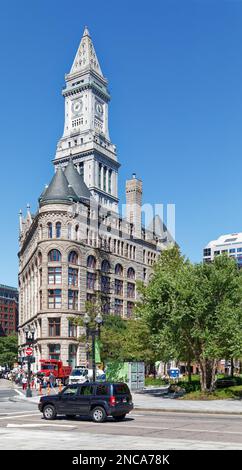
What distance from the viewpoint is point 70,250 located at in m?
81.8

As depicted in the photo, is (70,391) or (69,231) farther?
(69,231)

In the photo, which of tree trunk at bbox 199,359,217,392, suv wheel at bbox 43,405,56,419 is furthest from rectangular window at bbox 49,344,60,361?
suv wheel at bbox 43,405,56,419

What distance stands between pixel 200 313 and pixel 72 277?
47925mm

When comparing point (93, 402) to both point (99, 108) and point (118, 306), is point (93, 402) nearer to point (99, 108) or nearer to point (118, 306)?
point (118, 306)

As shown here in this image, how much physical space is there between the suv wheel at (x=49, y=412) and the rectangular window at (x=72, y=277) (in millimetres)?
58120

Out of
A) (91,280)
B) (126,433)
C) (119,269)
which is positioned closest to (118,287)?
Answer: (119,269)

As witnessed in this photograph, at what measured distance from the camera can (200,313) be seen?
1412 inches

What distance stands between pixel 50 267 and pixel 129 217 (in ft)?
78.8

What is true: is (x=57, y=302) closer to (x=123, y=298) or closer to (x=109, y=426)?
(x=123, y=298)

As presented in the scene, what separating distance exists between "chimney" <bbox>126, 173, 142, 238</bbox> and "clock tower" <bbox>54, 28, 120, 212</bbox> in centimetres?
3513

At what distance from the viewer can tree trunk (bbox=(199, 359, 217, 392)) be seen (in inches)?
1490

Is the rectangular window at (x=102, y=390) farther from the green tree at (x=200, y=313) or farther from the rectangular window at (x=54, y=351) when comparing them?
the rectangular window at (x=54, y=351)

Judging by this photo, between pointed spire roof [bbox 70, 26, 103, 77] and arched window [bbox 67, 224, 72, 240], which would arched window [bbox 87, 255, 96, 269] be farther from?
Result: pointed spire roof [bbox 70, 26, 103, 77]
